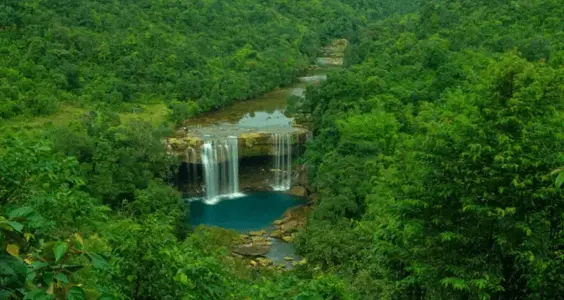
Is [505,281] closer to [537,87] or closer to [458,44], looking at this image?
[537,87]

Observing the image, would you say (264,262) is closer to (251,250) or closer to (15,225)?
(251,250)

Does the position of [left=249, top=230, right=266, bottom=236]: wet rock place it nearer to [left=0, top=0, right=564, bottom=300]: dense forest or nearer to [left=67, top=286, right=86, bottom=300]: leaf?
[left=0, top=0, right=564, bottom=300]: dense forest

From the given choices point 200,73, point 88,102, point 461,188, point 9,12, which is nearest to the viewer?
point 461,188

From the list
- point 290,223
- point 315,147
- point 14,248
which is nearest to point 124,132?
point 290,223

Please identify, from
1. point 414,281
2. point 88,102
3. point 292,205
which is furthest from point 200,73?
point 414,281

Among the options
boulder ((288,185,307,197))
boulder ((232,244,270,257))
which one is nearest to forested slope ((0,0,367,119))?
boulder ((288,185,307,197))

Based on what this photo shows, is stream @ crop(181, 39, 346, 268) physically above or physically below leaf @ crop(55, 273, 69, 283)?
below
